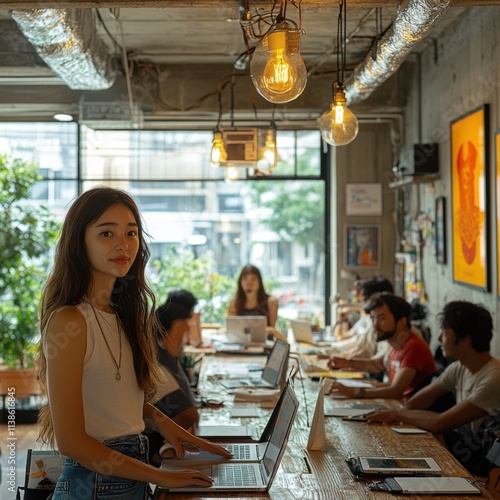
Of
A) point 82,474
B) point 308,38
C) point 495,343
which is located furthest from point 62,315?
point 308,38

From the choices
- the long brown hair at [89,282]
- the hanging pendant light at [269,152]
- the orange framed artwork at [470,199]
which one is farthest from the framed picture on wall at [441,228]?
the long brown hair at [89,282]

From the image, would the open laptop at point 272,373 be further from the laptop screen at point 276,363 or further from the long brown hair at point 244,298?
the long brown hair at point 244,298

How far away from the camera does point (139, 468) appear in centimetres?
200

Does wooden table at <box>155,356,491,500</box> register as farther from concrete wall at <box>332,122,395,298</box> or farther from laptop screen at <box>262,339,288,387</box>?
concrete wall at <box>332,122,395,298</box>

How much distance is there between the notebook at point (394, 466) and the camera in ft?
9.14

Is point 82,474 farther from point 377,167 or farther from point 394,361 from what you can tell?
point 377,167

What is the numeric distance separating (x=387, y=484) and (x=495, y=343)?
2.73m

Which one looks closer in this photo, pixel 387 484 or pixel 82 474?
pixel 82 474

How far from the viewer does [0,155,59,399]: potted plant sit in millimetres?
6969

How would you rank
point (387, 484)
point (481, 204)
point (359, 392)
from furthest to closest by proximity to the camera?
point (481, 204), point (359, 392), point (387, 484)

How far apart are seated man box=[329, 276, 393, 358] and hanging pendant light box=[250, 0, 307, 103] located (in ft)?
10.1

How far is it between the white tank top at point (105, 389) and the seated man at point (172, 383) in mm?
1217

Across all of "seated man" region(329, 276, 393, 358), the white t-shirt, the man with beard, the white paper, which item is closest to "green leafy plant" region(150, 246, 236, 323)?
"seated man" region(329, 276, 393, 358)

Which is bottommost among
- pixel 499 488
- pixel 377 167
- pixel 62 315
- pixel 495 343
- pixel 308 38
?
pixel 499 488
